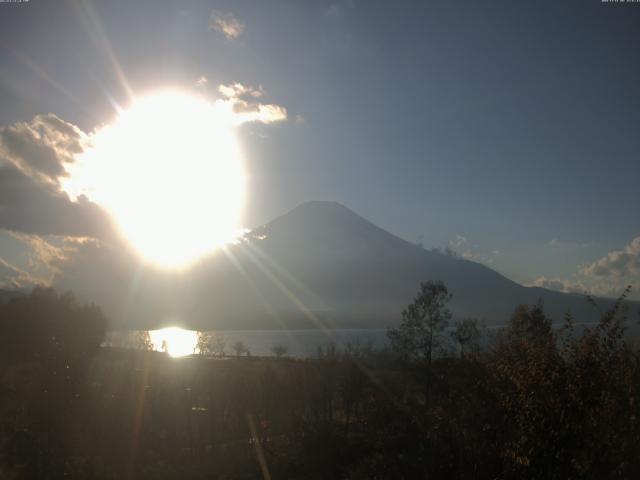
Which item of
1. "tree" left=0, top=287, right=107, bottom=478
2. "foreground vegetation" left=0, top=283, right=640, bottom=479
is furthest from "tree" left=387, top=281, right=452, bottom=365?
"tree" left=0, top=287, right=107, bottom=478

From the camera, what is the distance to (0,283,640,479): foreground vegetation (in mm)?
8070

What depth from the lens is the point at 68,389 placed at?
56.0 feet

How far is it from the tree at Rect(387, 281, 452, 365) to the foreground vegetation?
0.38 ft

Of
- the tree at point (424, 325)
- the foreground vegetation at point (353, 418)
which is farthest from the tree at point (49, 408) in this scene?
the tree at point (424, 325)

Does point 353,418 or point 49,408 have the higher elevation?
point 49,408

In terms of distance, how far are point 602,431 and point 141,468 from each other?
16.0 metres

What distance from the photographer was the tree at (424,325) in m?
41.5

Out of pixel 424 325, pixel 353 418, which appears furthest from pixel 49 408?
pixel 424 325

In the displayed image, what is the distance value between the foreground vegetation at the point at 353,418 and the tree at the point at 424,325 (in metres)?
0.12

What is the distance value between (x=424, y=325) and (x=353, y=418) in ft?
43.7

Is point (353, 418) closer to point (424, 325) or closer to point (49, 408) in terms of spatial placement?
point (424, 325)

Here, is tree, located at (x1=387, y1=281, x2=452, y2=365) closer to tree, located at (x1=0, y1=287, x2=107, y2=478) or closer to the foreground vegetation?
the foreground vegetation

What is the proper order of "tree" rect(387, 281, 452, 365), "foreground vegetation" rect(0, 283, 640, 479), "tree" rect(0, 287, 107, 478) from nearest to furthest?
1. "foreground vegetation" rect(0, 283, 640, 479)
2. "tree" rect(0, 287, 107, 478)
3. "tree" rect(387, 281, 452, 365)

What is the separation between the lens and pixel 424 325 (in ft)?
138
